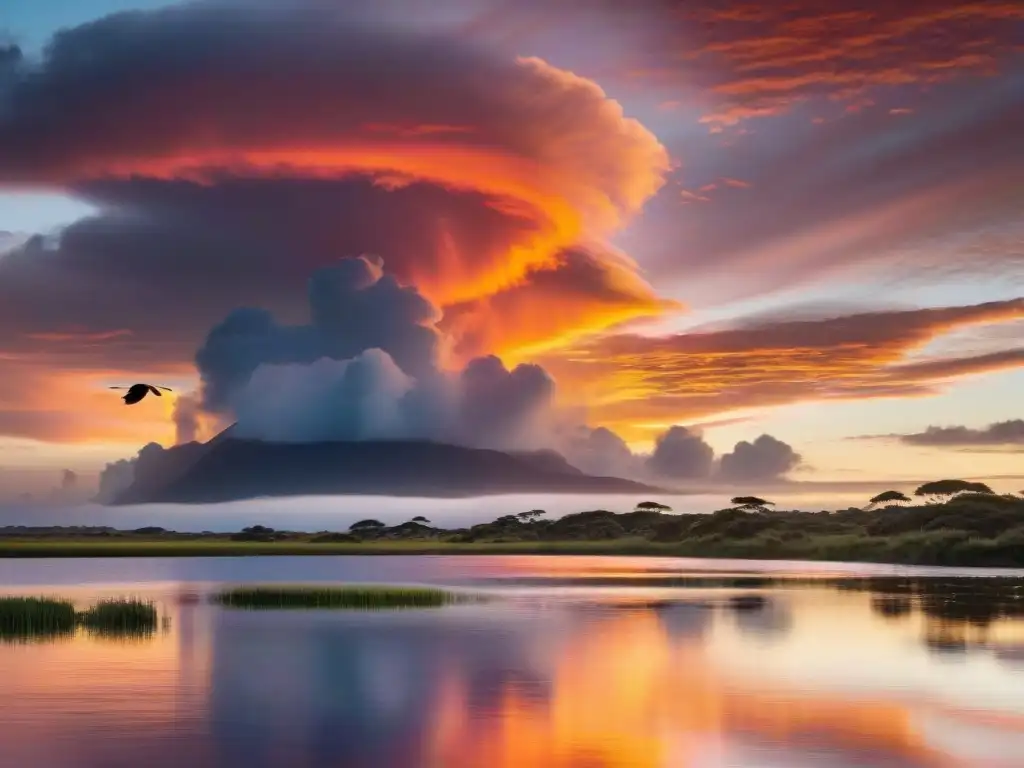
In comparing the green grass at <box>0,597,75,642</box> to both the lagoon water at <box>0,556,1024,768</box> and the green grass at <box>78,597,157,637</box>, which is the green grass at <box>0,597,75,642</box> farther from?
the lagoon water at <box>0,556,1024,768</box>

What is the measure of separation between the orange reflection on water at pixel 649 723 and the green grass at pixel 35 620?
21.6m

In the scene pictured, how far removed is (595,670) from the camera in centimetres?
4384

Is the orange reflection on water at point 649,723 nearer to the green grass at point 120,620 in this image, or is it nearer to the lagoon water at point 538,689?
the lagoon water at point 538,689

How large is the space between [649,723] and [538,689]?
728 cm

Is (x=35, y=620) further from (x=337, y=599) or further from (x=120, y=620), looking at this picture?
(x=337, y=599)

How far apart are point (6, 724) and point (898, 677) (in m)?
27.1

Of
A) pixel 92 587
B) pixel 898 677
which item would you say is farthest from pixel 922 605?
pixel 92 587

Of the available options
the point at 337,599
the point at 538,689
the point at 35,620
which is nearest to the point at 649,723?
the point at 538,689

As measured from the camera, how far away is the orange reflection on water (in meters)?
28.1

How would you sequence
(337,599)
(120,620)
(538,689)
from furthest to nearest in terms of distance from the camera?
(337,599) < (120,620) < (538,689)

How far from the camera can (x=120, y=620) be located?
57.4 meters

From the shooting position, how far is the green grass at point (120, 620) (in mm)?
56156

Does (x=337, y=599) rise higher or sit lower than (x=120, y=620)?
lower

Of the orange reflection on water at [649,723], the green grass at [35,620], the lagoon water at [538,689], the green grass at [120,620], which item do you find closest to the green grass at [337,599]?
the lagoon water at [538,689]
